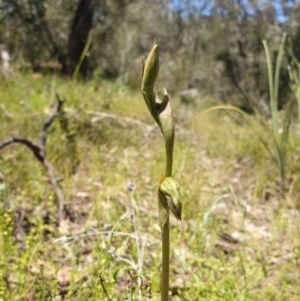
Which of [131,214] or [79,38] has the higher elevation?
[79,38]

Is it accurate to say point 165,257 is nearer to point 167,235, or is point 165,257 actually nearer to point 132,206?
point 167,235

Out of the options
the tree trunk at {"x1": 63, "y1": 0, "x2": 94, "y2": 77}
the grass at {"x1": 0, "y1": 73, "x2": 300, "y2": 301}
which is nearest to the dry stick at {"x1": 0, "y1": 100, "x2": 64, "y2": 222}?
the grass at {"x1": 0, "y1": 73, "x2": 300, "y2": 301}

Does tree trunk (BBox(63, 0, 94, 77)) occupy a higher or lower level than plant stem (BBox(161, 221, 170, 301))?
higher

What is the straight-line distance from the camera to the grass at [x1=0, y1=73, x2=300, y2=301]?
121 cm

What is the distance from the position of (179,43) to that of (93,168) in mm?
22528

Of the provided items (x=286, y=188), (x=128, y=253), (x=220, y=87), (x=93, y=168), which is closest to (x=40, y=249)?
(x=128, y=253)

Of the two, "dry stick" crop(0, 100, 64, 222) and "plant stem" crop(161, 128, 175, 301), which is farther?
"dry stick" crop(0, 100, 64, 222)

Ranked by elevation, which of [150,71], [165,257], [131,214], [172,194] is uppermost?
[150,71]

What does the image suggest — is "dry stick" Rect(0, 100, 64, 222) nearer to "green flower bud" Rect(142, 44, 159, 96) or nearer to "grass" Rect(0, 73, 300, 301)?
"grass" Rect(0, 73, 300, 301)

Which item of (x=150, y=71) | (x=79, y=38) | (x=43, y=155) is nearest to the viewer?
(x=150, y=71)

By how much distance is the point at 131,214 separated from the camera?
1.51 m

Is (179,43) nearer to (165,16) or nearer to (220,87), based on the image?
(165,16)

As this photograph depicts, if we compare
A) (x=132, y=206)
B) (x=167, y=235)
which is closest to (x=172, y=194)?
(x=167, y=235)

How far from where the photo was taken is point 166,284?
29.6 inches
